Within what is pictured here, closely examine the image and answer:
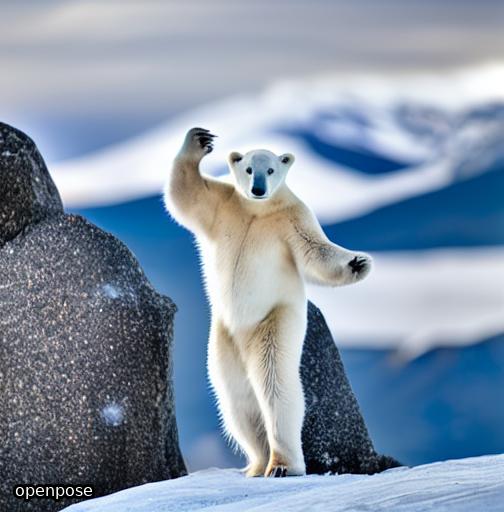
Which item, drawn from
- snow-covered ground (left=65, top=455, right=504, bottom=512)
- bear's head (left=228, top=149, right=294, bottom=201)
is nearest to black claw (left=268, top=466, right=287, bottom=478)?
snow-covered ground (left=65, top=455, right=504, bottom=512)

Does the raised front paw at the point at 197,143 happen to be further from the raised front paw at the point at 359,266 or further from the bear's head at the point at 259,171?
the raised front paw at the point at 359,266

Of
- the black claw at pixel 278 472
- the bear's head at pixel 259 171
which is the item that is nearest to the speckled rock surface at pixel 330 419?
the black claw at pixel 278 472

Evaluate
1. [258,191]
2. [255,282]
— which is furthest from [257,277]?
[258,191]

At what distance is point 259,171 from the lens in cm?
802

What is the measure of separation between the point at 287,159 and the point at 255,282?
85cm

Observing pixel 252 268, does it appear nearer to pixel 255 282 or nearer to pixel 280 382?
pixel 255 282

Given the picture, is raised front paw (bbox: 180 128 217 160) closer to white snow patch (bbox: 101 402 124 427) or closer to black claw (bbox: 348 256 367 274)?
black claw (bbox: 348 256 367 274)

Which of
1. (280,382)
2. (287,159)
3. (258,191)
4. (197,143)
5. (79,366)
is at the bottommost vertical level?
(280,382)

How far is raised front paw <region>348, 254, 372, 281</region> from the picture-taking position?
7.89m

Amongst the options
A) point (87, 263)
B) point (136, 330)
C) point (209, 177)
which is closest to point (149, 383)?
point (136, 330)

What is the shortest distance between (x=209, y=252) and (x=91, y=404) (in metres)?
1.29

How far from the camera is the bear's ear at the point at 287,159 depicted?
27.0 ft

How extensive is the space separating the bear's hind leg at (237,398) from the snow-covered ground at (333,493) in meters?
0.25

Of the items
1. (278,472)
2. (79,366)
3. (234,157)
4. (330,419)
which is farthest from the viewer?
(330,419)
